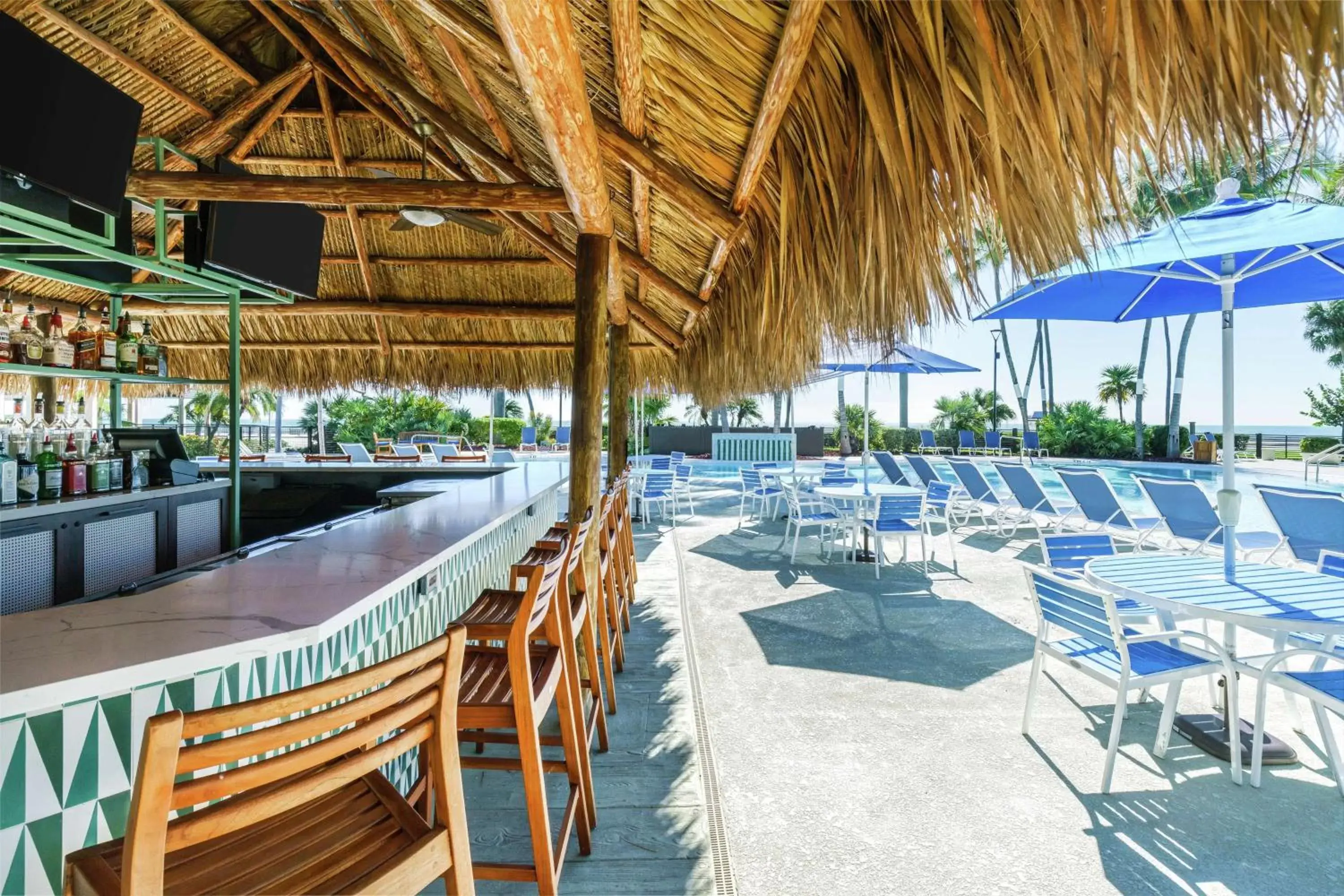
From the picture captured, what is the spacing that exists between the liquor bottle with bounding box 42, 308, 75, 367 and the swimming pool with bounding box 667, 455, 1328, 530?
8156mm

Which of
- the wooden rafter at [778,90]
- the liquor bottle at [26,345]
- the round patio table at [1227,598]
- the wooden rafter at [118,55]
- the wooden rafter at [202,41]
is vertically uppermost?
the wooden rafter at [202,41]

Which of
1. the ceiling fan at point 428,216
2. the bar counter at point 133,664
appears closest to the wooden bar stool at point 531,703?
the bar counter at point 133,664

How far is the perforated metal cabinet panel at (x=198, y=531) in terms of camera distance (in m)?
3.61

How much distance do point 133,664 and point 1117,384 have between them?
35012 mm

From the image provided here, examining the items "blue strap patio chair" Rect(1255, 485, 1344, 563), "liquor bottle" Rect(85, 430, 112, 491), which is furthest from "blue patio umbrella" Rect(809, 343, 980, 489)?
"liquor bottle" Rect(85, 430, 112, 491)

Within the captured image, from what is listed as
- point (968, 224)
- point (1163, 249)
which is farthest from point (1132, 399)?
point (968, 224)

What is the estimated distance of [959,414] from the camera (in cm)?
2850

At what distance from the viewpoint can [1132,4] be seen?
1.31m

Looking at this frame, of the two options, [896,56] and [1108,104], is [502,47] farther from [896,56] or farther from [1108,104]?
[1108,104]

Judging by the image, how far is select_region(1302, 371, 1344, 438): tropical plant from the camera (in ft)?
70.2

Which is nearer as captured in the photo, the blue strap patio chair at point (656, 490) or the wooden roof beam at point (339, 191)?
the wooden roof beam at point (339, 191)

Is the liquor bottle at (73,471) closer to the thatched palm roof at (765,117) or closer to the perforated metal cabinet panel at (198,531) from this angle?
the perforated metal cabinet panel at (198,531)

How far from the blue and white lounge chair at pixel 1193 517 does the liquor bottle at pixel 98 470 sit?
300 inches

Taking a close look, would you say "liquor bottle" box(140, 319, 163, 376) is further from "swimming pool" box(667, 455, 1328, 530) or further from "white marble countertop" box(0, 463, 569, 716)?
"swimming pool" box(667, 455, 1328, 530)
